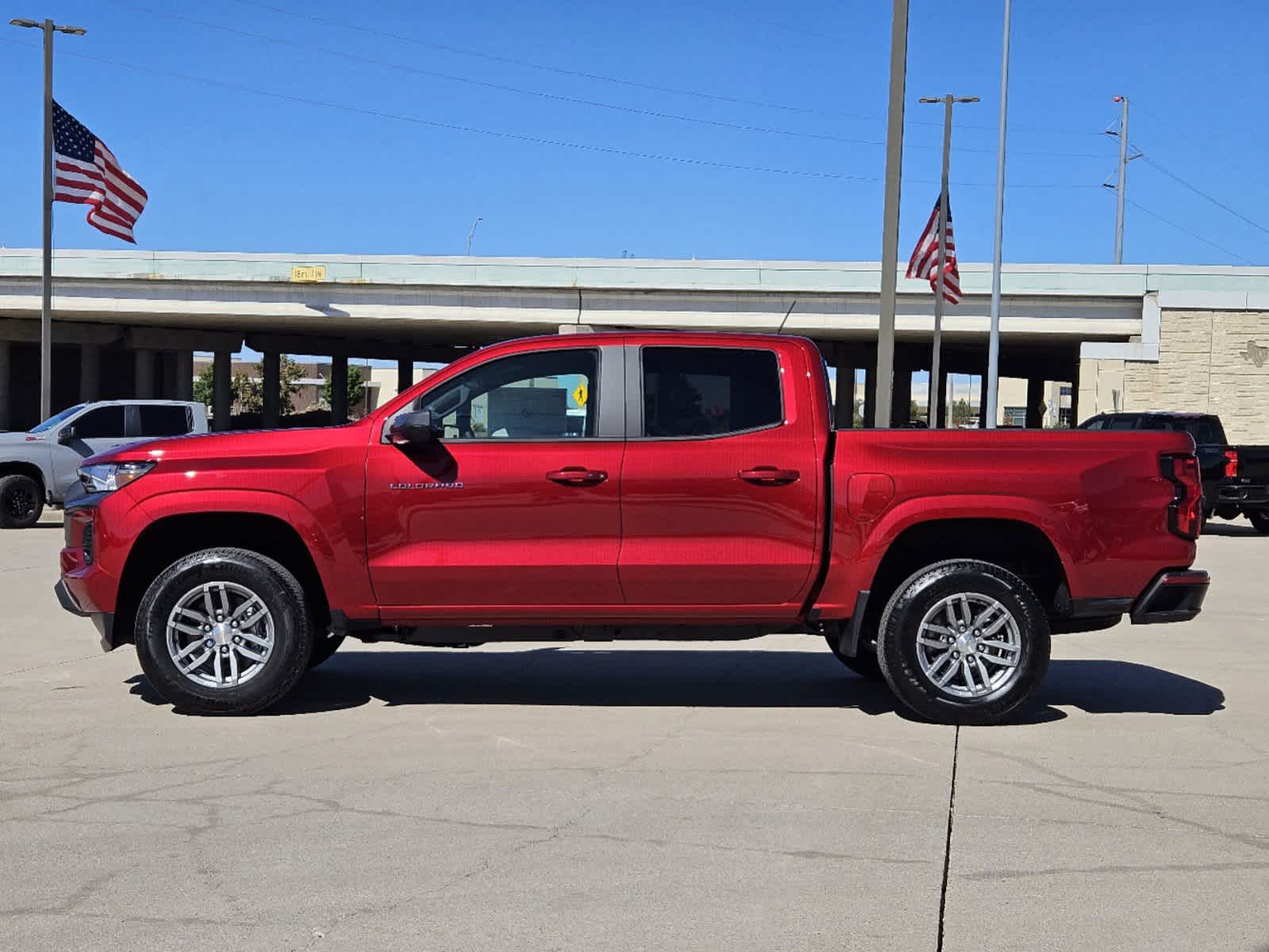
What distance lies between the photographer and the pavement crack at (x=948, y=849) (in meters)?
4.79

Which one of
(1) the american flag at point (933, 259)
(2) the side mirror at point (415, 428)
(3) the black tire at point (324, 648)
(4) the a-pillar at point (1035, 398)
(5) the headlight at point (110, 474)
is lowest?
(3) the black tire at point (324, 648)

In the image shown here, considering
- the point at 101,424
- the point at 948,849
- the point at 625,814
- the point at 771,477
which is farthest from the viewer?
the point at 101,424

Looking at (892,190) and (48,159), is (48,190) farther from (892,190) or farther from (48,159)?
(892,190)

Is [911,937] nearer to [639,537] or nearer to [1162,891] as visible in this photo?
[1162,891]

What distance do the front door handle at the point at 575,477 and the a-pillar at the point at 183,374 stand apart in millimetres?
65304

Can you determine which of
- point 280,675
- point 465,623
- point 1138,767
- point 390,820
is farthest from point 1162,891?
point 280,675

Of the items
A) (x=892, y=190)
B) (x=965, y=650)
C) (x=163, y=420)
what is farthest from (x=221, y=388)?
(x=965, y=650)

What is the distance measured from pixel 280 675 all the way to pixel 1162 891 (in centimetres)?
457

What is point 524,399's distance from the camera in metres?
8.06

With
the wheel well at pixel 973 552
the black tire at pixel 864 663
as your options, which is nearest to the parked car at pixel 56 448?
the black tire at pixel 864 663

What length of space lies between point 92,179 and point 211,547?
23.9 meters

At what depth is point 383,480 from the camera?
7.84m

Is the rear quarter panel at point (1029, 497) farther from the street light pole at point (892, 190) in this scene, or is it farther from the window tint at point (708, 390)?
A: the street light pole at point (892, 190)

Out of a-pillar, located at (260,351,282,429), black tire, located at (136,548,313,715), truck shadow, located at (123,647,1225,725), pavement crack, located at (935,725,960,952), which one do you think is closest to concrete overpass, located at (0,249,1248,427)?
a-pillar, located at (260,351,282,429)
